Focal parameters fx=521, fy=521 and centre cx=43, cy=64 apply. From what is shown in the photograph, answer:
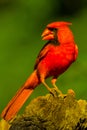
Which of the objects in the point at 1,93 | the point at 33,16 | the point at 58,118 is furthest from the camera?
the point at 33,16

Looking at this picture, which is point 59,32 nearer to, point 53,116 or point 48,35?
point 48,35

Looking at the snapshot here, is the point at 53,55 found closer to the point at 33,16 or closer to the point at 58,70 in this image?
the point at 58,70

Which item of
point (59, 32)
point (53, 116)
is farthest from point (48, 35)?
point (53, 116)

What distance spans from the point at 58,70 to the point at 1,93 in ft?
1.69

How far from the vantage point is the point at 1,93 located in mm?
2203

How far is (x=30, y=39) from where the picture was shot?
233 cm

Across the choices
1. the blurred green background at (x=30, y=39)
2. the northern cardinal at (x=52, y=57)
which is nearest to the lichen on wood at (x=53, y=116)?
the northern cardinal at (x=52, y=57)

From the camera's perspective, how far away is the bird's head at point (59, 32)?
5.64ft

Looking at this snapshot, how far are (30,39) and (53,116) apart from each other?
835 millimetres

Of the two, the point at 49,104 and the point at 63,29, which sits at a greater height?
the point at 63,29

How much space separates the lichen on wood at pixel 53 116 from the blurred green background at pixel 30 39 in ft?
2.07

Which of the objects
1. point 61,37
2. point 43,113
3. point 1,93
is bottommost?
point 1,93

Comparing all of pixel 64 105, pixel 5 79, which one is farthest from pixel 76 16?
pixel 64 105

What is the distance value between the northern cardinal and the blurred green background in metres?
0.44
